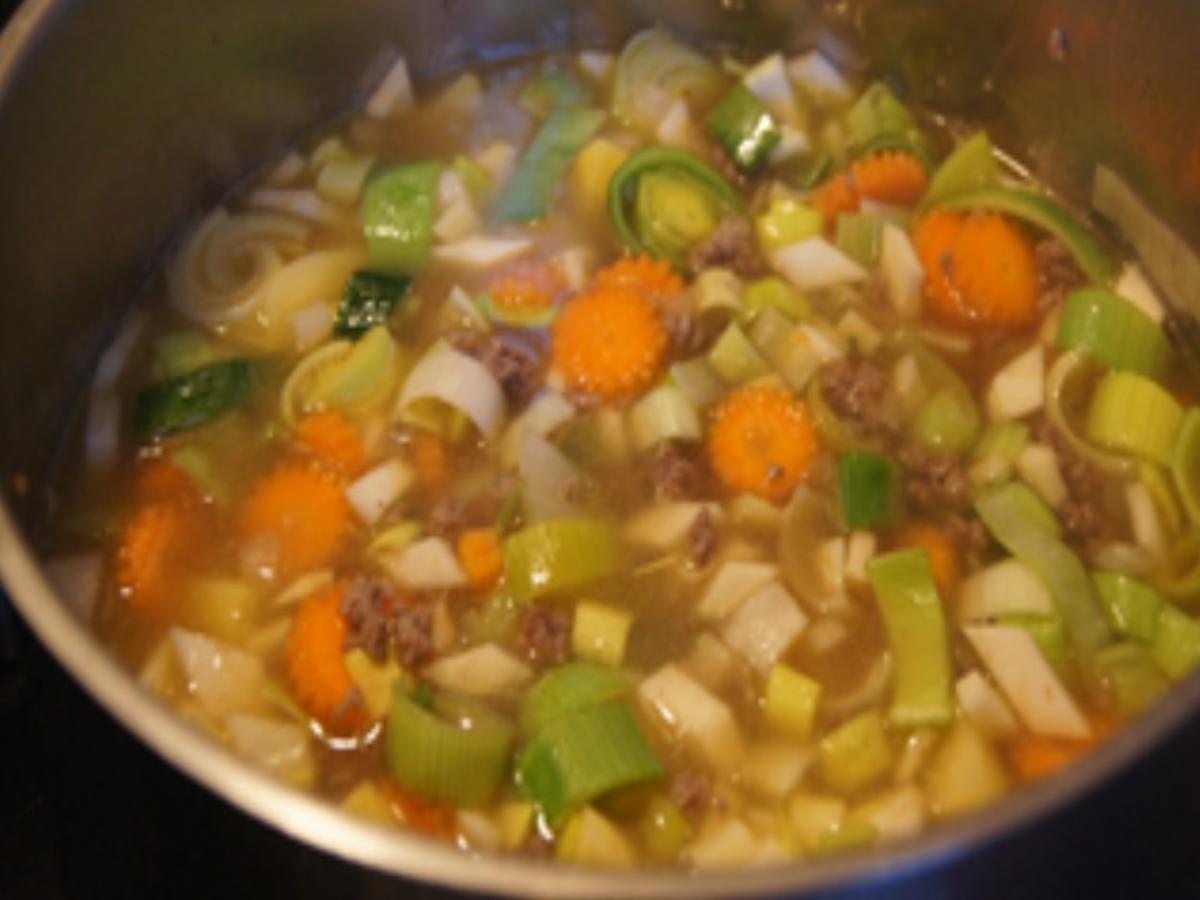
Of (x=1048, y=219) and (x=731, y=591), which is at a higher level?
(x=1048, y=219)

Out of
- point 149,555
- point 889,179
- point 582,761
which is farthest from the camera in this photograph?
point 889,179

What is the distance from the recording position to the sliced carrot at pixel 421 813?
1841mm

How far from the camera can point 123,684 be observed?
141 cm

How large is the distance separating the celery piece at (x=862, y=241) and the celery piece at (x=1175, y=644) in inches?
30.7

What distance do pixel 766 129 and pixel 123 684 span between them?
1657 mm

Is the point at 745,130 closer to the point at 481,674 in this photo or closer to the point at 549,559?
the point at 549,559

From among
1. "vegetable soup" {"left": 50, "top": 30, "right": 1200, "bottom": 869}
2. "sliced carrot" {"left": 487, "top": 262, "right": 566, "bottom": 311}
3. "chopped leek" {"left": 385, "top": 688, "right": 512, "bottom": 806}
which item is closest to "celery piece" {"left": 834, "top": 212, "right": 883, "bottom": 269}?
"vegetable soup" {"left": 50, "top": 30, "right": 1200, "bottom": 869}

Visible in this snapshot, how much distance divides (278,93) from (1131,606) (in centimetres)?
169

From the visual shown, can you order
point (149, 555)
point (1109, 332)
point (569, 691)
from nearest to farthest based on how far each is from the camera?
point (569, 691) < point (149, 555) < point (1109, 332)

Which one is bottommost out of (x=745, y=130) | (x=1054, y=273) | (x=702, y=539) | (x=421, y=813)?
(x=421, y=813)

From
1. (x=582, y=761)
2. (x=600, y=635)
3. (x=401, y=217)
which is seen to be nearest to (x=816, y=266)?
(x=401, y=217)

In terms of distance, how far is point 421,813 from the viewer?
1854 millimetres

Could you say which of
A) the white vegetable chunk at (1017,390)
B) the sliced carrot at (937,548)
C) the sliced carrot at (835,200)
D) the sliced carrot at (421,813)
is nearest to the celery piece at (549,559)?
the sliced carrot at (421,813)

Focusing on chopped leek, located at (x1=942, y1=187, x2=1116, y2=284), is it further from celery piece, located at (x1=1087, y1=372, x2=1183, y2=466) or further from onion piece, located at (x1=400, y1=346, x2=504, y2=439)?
onion piece, located at (x1=400, y1=346, x2=504, y2=439)
